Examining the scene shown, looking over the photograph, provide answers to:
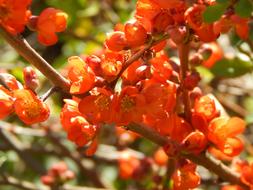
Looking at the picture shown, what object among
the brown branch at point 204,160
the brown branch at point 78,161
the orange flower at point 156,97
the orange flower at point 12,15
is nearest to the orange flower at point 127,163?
the brown branch at point 78,161

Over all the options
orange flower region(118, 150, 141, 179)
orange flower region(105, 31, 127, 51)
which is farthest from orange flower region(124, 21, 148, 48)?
orange flower region(118, 150, 141, 179)

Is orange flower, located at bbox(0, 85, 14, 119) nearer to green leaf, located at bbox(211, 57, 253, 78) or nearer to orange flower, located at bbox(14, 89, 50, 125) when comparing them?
orange flower, located at bbox(14, 89, 50, 125)

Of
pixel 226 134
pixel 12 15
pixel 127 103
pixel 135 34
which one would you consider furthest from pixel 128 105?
pixel 226 134

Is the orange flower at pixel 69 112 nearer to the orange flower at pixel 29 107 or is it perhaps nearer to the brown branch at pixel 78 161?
the orange flower at pixel 29 107

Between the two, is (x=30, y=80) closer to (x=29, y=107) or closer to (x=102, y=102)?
(x=29, y=107)

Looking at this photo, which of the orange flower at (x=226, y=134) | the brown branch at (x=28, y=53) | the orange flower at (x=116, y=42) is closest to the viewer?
the brown branch at (x=28, y=53)

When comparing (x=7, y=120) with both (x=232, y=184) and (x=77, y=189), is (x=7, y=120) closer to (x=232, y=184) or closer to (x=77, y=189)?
(x=77, y=189)
